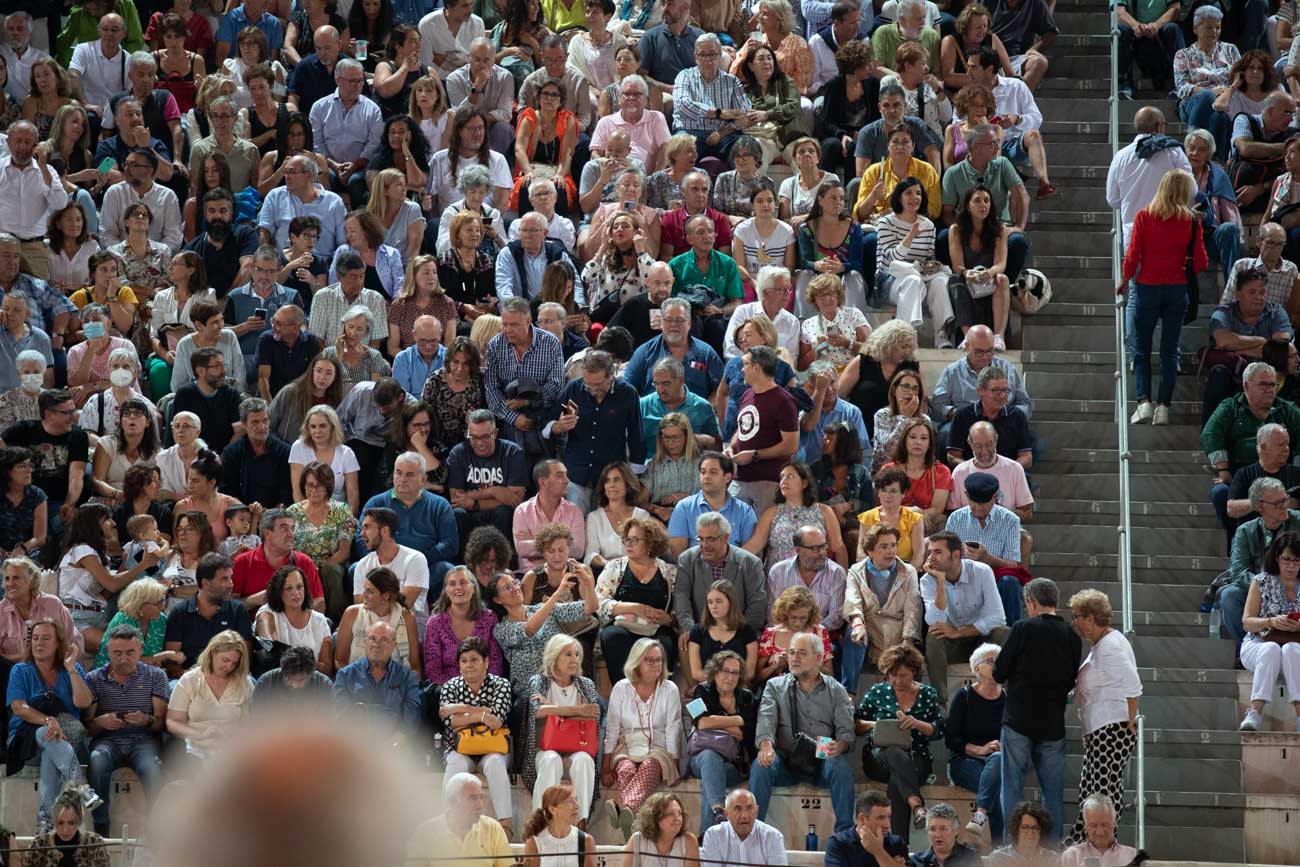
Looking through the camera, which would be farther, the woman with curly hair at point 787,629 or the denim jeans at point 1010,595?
the denim jeans at point 1010,595

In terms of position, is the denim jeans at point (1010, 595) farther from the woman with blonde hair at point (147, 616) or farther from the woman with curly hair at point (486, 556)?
the woman with blonde hair at point (147, 616)

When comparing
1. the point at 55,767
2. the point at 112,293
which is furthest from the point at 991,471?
the point at 112,293

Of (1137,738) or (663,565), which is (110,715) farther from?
(1137,738)

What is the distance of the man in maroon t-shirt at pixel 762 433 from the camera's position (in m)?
11.4

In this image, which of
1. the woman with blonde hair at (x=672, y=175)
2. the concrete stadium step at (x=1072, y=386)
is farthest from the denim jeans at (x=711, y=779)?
the woman with blonde hair at (x=672, y=175)

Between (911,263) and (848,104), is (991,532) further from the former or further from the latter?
(848,104)

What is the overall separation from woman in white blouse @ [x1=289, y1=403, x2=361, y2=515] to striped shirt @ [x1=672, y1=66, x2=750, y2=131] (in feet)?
13.9

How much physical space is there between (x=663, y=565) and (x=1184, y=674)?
3167mm

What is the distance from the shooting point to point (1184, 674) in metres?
11.2

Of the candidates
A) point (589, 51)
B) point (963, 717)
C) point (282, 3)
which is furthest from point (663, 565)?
point (282, 3)

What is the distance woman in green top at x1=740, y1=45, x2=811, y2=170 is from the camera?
580 inches

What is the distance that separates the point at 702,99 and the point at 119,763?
22.9 feet

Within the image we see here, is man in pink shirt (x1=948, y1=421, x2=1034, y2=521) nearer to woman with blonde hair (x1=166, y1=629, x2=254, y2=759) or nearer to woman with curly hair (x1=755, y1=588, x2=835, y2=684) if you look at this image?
woman with curly hair (x1=755, y1=588, x2=835, y2=684)

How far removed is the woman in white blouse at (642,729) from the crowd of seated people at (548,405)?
0.08 ft
